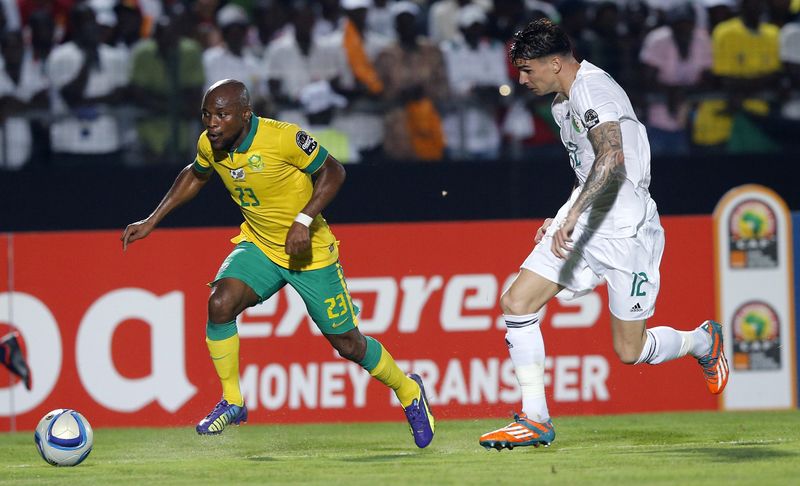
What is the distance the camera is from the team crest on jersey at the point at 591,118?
7.14 meters

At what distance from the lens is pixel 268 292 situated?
8.09m

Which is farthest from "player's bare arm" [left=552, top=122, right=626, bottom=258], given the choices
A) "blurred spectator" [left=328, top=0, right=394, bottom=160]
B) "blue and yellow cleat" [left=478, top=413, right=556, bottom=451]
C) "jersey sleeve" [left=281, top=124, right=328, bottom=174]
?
"blurred spectator" [left=328, top=0, right=394, bottom=160]

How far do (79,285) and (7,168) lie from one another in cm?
182

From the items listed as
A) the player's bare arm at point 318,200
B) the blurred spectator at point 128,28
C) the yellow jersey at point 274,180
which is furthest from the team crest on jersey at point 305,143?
the blurred spectator at point 128,28

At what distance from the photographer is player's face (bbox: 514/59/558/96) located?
7.36 m

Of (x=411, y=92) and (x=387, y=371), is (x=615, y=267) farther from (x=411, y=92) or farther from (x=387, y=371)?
(x=411, y=92)

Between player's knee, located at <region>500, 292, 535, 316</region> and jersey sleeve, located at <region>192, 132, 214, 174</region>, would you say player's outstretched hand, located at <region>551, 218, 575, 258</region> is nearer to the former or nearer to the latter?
player's knee, located at <region>500, 292, 535, 316</region>

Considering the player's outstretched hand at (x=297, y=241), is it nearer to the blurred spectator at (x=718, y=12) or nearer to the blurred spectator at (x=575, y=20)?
the blurred spectator at (x=575, y=20)

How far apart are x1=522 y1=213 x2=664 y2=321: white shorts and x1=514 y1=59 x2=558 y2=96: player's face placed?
0.77 meters

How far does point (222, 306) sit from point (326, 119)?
446cm

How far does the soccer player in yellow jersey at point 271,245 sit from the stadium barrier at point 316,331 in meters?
2.21

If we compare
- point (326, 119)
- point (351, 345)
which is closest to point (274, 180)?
point (351, 345)

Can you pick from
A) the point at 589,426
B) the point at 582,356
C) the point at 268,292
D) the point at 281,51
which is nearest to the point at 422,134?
the point at 281,51

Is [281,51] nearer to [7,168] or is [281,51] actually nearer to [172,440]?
[7,168]
